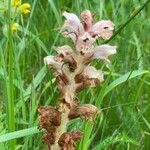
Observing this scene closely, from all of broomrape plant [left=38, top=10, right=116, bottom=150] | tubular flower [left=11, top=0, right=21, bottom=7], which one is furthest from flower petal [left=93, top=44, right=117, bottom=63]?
tubular flower [left=11, top=0, right=21, bottom=7]

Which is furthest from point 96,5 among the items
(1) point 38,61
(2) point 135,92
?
(2) point 135,92

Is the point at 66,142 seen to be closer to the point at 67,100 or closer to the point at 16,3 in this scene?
the point at 67,100

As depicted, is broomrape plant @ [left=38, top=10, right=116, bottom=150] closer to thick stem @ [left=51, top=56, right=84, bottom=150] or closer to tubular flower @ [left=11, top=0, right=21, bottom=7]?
thick stem @ [left=51, top=56, right=84, bottom=150]

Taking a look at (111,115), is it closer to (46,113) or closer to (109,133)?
(109,133)

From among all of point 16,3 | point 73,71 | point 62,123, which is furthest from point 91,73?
point 16,3

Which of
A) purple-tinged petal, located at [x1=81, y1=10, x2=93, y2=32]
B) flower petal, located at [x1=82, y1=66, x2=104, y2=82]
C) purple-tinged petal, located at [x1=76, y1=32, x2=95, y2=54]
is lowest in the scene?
flower petal, located at [x1=82, y1=66, x2=104, y2=82]

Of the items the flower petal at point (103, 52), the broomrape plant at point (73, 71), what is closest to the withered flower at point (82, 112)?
the broomrape plant at point (73, 71)
